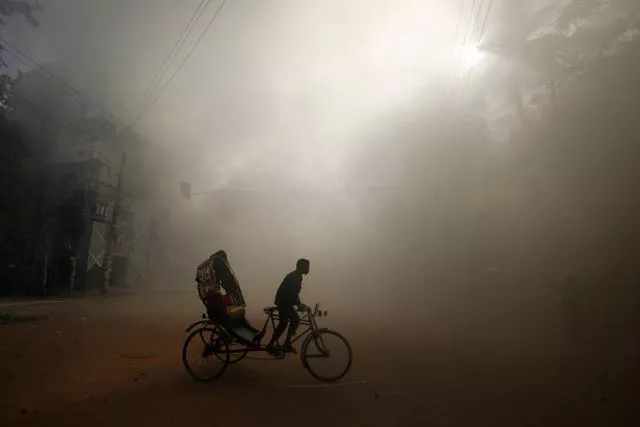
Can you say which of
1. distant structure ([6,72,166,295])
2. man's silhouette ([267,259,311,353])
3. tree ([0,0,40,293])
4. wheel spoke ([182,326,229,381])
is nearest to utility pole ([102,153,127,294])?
distant structure ([6,72,166,295])

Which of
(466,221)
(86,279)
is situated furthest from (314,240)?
(86,279)

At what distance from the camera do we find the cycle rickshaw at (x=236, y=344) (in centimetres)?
598

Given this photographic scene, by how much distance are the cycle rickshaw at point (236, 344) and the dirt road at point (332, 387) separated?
0.78 feet

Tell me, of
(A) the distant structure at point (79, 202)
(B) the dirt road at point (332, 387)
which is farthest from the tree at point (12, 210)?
(B) the dirt road at point (332, 387)

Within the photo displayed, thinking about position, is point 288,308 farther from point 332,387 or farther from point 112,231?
point 112,231

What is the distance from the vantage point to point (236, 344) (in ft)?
20.3

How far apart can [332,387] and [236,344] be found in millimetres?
1587

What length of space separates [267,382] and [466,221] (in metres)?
28.3

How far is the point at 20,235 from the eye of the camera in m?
23.7

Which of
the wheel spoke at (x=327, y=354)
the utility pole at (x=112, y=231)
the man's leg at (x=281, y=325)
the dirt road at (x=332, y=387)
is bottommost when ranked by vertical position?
the dirt road at (x=332, y=387)

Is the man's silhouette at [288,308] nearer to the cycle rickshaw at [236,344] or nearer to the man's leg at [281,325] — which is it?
the man's leg at [281,325]

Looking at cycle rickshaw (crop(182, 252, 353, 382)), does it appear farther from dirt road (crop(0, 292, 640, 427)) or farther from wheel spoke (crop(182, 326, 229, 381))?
dirt road (crop(0, 292, 640, 427))

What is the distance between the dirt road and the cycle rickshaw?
0.78ft

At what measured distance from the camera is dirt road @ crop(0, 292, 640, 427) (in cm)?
461
